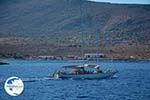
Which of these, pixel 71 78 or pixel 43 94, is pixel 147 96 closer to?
pixel 43 94

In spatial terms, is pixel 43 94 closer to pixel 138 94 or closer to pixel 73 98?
pixel 73 98

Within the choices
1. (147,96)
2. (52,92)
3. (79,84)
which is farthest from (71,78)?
(147,96)

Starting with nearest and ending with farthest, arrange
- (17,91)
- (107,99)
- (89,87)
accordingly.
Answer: (17,91) → (107,99) → (89,87)

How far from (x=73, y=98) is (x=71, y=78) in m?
31.5

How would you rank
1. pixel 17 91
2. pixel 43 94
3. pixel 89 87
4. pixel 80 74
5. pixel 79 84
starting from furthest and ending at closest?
pixel 80 74 → pixel 79 84 → pixel 89 87 → pixel 43 94 → pixel 17 91

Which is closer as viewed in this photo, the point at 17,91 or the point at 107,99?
the point at 17,91

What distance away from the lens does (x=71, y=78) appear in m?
88.6

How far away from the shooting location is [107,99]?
56.3 metres

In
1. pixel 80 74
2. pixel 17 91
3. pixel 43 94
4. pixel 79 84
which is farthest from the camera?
pixel 80 74

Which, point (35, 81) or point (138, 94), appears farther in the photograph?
point (35, 81)

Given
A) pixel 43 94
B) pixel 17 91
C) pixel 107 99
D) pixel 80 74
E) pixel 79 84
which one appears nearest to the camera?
pixel 17 91

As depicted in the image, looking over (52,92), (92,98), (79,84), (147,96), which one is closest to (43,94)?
(52,92)

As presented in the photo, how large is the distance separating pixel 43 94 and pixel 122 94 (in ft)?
29.4

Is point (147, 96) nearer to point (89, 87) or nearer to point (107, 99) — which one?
point (107, 99)
